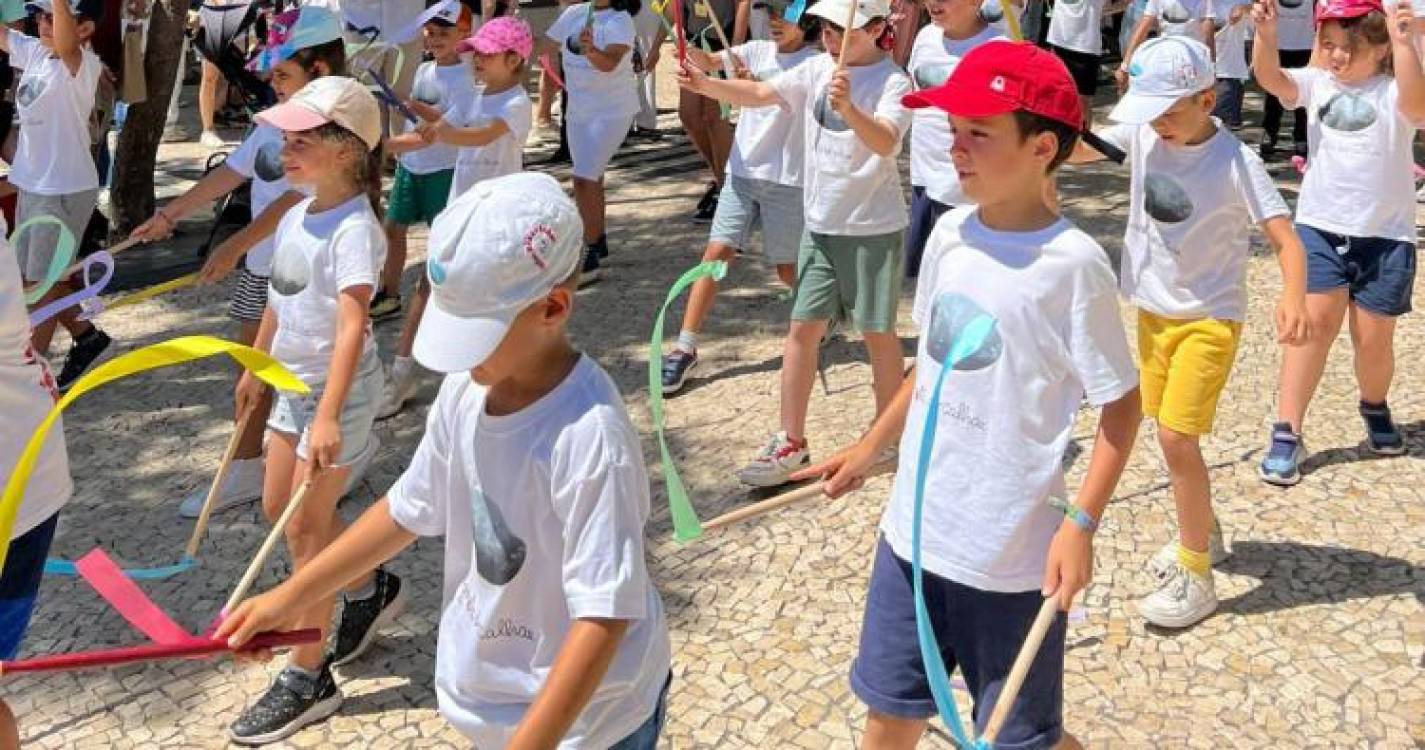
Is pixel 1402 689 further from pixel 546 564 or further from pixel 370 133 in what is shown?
pixel 370 133

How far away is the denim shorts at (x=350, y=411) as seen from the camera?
411 cm

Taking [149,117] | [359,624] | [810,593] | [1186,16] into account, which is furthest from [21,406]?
[1186,16]

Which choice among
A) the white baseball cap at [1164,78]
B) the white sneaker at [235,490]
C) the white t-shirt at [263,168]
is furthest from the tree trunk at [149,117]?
the white baseball cap at [1164,78]

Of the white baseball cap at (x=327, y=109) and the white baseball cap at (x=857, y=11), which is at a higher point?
the white baseball cap at (x=327, y=109)

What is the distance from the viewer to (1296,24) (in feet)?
32.8

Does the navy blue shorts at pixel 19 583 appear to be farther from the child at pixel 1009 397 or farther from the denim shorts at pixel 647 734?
the child at pixel 1009 397

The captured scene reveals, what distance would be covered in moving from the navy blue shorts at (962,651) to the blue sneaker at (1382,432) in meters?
2.95

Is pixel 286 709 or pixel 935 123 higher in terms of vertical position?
pixel 935 123

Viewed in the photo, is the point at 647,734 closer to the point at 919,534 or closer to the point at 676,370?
the point at 919,534

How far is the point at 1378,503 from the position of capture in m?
5.11

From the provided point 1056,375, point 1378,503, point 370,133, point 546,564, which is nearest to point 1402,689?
point 1378,503

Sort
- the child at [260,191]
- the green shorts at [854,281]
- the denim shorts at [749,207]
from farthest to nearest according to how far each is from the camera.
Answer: the denim shorts at [749,207] < the green shorts at [854,281] < the child at [260,191]

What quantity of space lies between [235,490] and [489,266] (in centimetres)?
346

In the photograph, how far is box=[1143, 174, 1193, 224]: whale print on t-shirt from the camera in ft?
14.5
